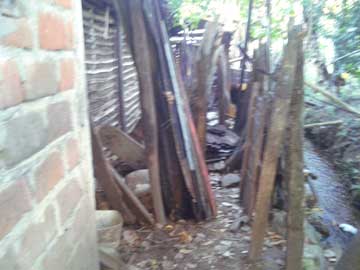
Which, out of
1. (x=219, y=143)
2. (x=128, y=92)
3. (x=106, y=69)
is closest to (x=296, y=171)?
(x=219, y=143)

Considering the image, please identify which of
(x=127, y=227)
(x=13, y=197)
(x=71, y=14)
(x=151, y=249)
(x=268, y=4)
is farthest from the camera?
(x=268, y=4)

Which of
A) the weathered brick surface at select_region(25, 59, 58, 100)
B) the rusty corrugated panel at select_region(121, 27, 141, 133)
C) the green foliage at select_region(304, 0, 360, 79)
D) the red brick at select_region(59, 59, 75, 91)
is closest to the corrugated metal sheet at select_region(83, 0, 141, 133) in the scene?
the rusty corrugated panel at select_region(121, 27, 141, 133)

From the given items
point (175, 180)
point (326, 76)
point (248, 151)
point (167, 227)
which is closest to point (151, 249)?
point (167, 227)

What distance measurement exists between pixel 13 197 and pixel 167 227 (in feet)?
6.96

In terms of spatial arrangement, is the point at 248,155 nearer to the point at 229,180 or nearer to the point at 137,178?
the point at 229,180

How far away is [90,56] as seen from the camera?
406 centimetres

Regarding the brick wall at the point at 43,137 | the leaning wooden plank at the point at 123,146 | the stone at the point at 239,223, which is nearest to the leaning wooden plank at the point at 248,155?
the stone at the point at 239,223

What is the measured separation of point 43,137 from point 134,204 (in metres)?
1.94

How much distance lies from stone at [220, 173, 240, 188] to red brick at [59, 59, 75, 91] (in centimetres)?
274

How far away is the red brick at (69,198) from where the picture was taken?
95cm

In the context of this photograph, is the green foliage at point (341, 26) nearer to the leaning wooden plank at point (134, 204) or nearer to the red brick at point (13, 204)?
the leaning wooden plank at point (134, 204)

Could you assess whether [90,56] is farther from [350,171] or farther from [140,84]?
[350,171]

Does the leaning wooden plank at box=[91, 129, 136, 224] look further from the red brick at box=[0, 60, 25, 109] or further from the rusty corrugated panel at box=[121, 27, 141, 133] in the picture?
the rusty corrugated panel at box=[121, 27, 141, 133]

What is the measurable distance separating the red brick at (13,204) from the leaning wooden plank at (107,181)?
65.6 inches
